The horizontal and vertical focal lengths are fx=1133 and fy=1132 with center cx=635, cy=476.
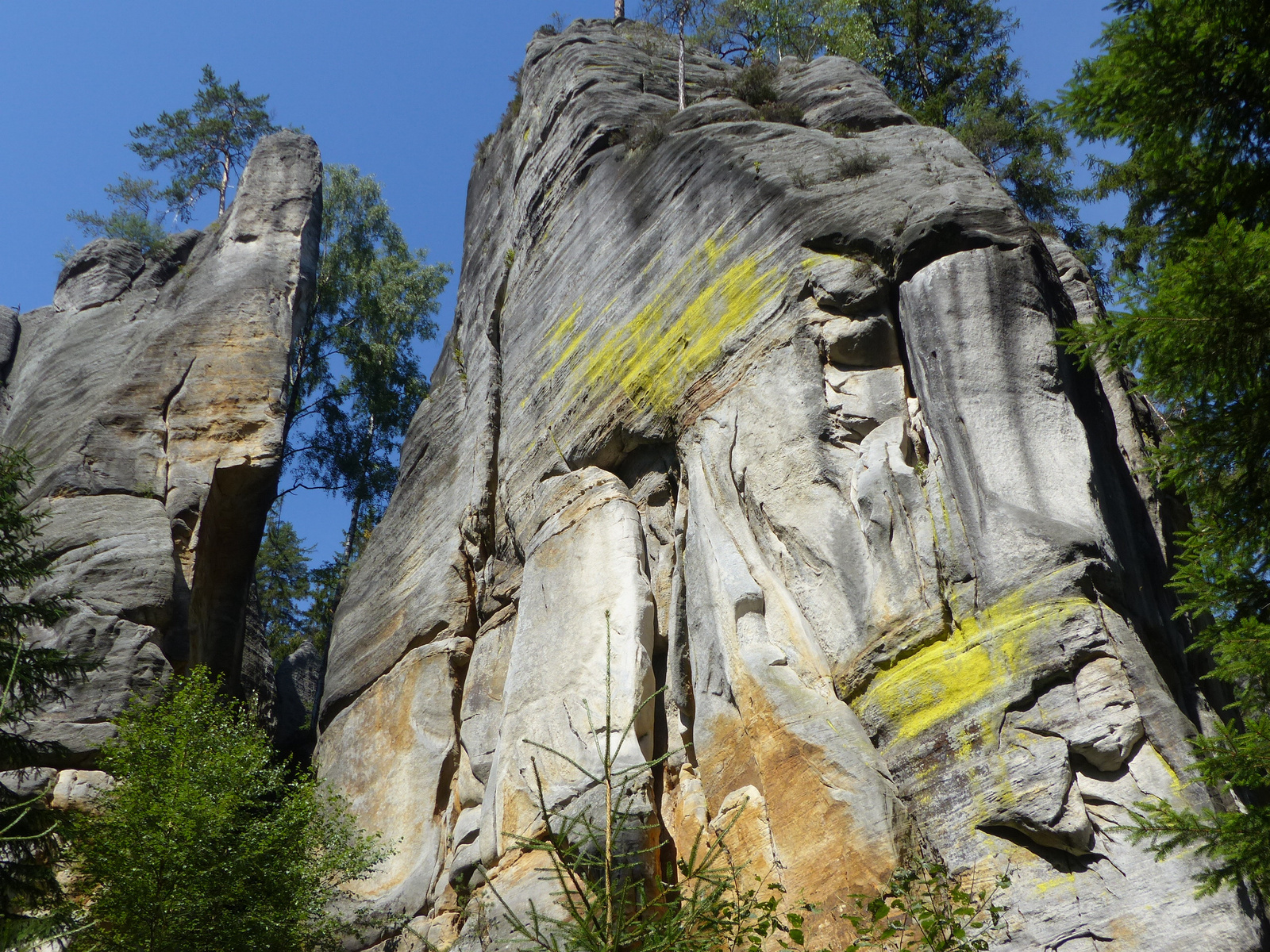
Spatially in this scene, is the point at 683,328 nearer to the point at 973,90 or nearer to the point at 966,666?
the point at 966,666

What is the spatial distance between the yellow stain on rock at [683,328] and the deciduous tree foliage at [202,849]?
580cm

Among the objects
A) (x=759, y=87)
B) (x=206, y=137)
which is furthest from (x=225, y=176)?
(x=759, y=87)

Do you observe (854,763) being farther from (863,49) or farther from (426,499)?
(863,49)

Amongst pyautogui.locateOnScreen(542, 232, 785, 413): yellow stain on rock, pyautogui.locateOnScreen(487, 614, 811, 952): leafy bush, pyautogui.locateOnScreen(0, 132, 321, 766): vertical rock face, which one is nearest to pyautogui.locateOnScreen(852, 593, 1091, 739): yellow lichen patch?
pyautogui.locateOnScreen(487, 614, 811, 952): leafy bush

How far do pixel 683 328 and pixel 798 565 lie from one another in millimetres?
3636

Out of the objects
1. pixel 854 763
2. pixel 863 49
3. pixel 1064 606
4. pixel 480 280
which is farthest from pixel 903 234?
pixel 863 49

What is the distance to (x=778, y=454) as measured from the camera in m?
10.5

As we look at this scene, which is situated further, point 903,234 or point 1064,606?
point 903,234

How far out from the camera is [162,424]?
18.6 meters

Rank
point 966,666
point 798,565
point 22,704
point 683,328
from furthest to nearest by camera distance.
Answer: point 683,328 → point 22,704 → point 798,565 → point 966,666

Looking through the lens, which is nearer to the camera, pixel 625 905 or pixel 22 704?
pixel 625 905

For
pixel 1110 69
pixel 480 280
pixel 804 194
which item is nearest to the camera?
pixel 1110 69

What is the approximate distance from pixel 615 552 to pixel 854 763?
4.04m

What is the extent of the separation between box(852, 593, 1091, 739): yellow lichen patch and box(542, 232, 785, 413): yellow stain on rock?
4302 millimetres
